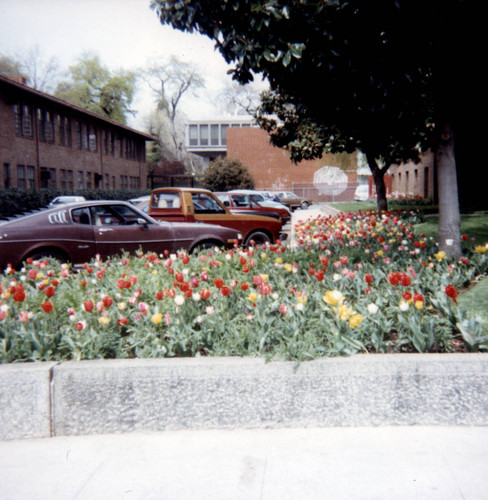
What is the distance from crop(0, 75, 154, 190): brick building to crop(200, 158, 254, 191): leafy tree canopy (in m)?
7.05

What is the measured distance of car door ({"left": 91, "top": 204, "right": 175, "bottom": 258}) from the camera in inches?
362

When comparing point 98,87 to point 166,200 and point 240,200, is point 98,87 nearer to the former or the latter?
point 240,200

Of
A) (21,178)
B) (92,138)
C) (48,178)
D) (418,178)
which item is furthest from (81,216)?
(92,138)

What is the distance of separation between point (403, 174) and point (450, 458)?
40.1 m

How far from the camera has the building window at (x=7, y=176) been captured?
29.5 meters

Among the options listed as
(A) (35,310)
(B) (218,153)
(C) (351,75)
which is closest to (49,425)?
(A) (35,310)

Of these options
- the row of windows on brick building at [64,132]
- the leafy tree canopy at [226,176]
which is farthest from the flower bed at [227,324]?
the leafy tree canopy at [226,176]

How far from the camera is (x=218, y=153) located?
236ft

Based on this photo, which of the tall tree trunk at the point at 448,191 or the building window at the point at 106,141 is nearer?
the tall tree trunk at the point at 448,191

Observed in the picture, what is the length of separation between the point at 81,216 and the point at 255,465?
22.1 ft

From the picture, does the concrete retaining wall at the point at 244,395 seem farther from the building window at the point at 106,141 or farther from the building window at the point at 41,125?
the building window at the point at 106,141

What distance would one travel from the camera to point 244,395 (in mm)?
3779

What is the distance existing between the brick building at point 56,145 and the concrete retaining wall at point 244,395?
2714 centimetres

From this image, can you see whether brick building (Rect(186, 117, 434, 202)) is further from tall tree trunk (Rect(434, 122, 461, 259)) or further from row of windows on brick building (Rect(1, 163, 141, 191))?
tall tree trunk (Rect(434, 122, 461, 259))
